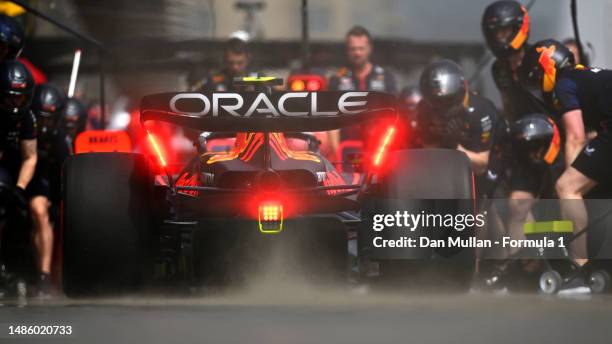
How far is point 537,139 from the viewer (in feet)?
→ 36.1

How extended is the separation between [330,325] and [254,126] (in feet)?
4.61

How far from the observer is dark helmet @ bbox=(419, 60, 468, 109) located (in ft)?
38.7

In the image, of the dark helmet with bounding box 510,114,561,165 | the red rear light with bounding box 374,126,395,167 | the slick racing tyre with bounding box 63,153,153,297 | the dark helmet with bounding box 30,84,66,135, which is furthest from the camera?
the dark helmet with bounding box 30,84,66,135

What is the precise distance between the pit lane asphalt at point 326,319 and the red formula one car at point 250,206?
0.20 meters

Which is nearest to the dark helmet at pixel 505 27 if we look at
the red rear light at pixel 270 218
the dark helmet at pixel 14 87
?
the dark helmet at pixel 14 87

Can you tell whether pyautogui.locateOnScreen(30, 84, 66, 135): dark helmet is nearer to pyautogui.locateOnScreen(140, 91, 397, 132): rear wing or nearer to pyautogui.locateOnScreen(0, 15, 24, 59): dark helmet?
pyautogui.locateOnScreen(0, 15, 24, 59): dark helmet

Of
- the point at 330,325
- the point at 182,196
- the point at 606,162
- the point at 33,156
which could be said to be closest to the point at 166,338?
the point at 330,325

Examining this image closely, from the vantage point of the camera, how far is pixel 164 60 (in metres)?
18.9

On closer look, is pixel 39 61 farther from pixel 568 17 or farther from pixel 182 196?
pixel 182 196

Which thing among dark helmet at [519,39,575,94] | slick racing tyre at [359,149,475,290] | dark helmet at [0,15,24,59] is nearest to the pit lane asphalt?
slick racing tyre at [359,149,475,290]

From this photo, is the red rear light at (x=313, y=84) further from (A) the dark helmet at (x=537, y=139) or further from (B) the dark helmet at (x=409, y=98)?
(B) the dark helmet at (x=409, y=98)

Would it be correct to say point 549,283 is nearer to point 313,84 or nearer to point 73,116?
point 313,84

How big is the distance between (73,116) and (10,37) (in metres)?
2.04

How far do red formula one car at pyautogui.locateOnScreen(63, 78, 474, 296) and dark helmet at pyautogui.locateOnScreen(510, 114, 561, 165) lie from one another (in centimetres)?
309
